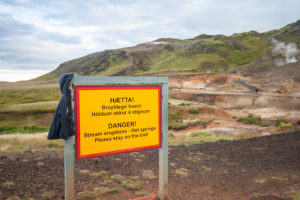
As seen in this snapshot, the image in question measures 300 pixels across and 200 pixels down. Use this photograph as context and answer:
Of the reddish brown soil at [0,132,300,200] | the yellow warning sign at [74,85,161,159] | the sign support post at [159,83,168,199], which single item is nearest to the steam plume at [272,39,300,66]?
the reddish brown soil at [0,132,300,200]

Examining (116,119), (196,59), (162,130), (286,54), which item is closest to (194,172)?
(162,130)

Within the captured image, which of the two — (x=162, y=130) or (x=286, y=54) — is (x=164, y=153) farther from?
(x=286, y=54)

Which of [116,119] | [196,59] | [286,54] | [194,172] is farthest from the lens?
[196,59]

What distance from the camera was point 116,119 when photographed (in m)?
4.27

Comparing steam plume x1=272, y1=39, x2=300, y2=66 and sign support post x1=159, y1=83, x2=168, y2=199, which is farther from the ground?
steam plume x1=272, y1=39, x2=300, y2=66

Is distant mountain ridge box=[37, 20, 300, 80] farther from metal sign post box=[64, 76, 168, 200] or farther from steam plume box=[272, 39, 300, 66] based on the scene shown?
metal sign post box=[64, 76, 168, 200]

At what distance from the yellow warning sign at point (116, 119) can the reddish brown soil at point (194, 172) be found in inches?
50.5

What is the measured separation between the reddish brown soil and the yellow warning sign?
1.28 m

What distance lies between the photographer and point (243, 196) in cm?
504

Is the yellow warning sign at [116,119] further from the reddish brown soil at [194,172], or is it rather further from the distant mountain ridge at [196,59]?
the distant mountain ridge at [196,59]

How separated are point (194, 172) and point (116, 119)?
3.32 meters

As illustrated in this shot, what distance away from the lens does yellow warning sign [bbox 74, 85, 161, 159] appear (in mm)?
3994

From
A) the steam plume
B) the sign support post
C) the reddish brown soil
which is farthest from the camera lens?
the steam plume

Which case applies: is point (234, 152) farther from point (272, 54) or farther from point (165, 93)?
point (272, 54)
